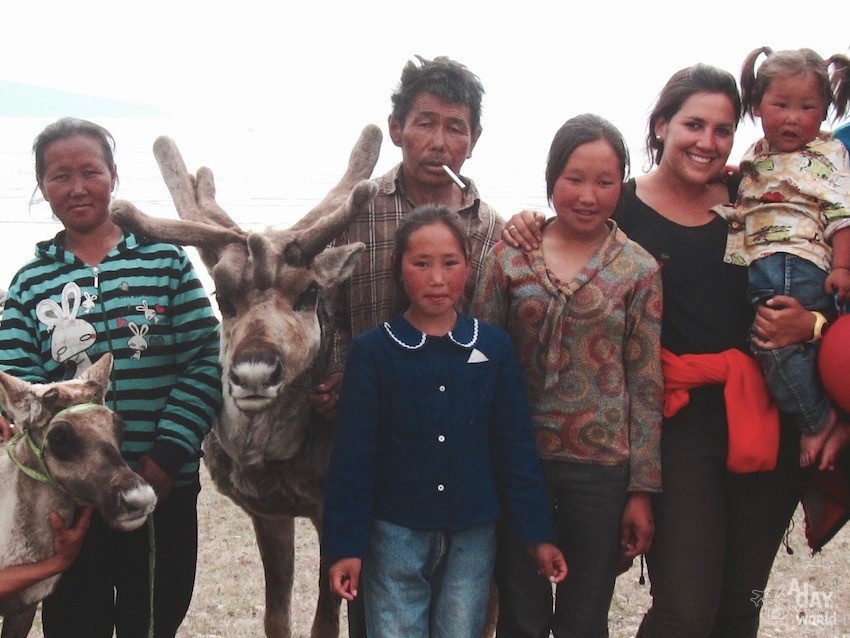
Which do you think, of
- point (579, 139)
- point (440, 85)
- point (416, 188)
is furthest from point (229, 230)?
point (579, 139)

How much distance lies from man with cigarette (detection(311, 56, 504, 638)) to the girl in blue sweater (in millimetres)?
598

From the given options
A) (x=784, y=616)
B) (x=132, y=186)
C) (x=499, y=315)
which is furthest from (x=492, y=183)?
(x=499, y=315)

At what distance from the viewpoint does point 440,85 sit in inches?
134

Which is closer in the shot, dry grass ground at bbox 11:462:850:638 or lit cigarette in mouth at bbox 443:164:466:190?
lit cigarette in mouth at bbox 443:164:466:190

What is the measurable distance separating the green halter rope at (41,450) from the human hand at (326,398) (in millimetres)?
981

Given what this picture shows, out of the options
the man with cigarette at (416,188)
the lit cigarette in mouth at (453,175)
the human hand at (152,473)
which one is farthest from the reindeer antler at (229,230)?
the human hand at (152,473)

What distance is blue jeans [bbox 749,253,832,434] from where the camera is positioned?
8.95 ft

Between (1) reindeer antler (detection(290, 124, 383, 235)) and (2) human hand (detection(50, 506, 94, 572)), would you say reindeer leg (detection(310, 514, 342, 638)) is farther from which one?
(1) reindeer antler (detection(290, 124, 383, 235))

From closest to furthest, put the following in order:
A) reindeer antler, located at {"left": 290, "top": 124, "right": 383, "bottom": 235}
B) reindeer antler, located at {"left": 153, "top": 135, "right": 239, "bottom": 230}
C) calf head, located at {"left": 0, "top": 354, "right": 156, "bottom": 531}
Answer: calf head, located at {"left": 0, "top": 354, "right": 156, "bottom": 531}
reindeer antler, located at {"left": 153, "top": 135, "right": 239, "bottom": 230}
reindeer antler, located at {"left": 290, "top": 124, "right": 383, "bottom": 235}

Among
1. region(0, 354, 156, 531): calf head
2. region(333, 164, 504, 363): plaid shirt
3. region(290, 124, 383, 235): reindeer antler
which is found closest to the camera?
region(0, 354, 156, 531): calf head

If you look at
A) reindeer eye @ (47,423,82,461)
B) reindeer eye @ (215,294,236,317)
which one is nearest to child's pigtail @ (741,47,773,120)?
reindeer eye @ (215,294,236,317)

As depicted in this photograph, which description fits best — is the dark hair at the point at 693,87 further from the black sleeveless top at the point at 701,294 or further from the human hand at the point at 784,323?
the human hand at the point at 784,323

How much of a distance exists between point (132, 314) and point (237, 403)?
0.52 metres

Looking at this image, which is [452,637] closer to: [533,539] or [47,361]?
[533,539]
